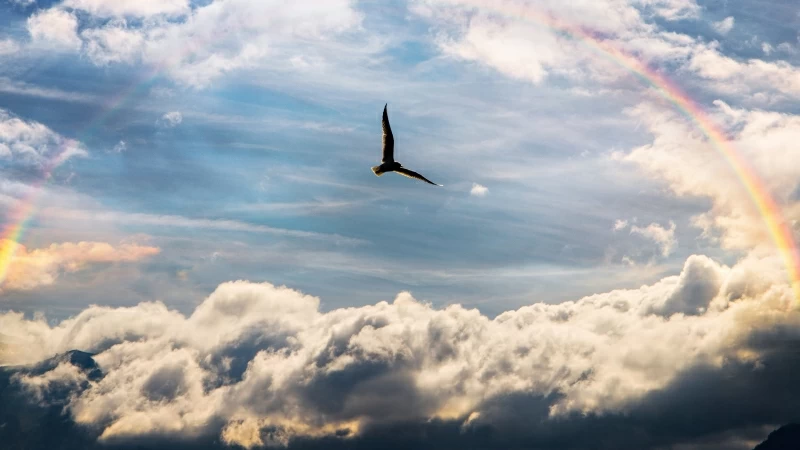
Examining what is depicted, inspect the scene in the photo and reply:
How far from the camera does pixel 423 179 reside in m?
59.4

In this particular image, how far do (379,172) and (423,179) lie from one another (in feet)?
30.8

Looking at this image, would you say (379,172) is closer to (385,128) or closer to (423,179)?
(385,128)

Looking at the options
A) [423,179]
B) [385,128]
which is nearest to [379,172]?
[385,128]

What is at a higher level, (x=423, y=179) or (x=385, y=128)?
(x=385, y=128)

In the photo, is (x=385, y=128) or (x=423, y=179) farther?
(x=385, y=128)

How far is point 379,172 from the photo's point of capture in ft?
223

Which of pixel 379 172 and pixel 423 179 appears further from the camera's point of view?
pixel 379 172

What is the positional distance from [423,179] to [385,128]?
8416 mm

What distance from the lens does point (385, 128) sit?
65.4 metres

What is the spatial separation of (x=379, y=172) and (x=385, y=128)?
458 cm
